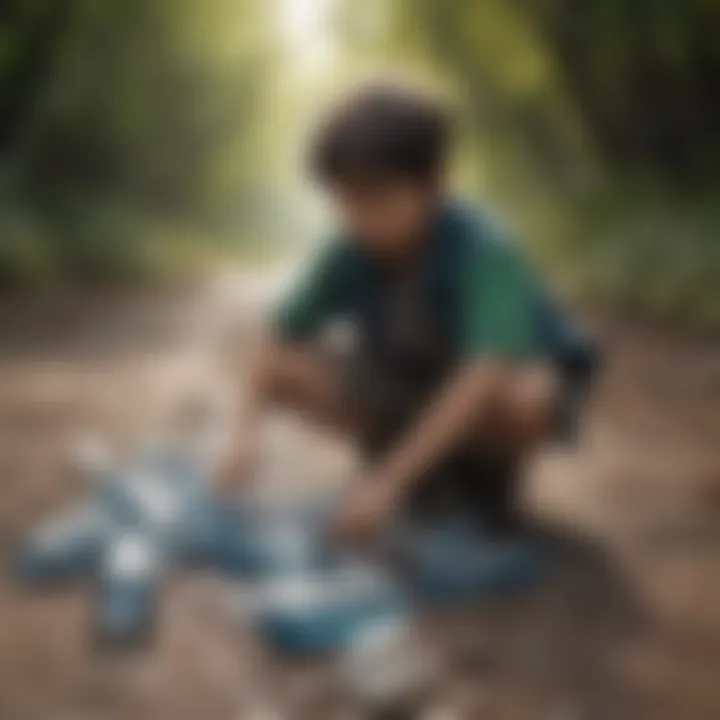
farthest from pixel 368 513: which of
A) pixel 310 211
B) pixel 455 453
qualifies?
pixel 310 211

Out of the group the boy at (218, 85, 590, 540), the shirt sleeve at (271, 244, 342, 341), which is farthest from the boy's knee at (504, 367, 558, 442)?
the shirt sleeve at (271, 244, 342, 341)

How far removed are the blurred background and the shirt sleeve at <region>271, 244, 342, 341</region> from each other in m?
0.01

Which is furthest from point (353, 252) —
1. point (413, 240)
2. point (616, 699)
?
point (616, 699)

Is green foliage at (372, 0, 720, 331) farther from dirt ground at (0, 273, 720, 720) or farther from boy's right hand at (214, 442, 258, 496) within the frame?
boy's right hand at (214, 442, 258, 496)

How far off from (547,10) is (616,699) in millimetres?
360

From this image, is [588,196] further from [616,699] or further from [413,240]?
[616,699]

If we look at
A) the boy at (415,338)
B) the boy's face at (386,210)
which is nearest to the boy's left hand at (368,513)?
the boy at (415,338)

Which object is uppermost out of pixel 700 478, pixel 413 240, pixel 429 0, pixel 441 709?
pixel 429 0

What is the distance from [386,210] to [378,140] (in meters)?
0.04

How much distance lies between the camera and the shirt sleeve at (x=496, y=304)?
0.62 m

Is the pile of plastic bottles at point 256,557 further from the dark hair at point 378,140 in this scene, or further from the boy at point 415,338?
the dark hair at point 378,140

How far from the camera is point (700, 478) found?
0.63m

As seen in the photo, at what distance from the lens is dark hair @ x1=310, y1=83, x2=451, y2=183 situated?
0.61m

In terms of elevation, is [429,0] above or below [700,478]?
above
